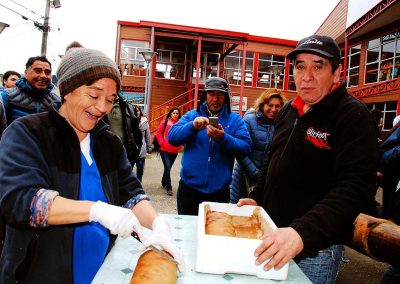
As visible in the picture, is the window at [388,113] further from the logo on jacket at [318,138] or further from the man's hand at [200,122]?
the logo on jacket at [318,138]

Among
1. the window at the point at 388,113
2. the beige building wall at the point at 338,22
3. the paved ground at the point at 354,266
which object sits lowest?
the paved ground at the point at 354,266

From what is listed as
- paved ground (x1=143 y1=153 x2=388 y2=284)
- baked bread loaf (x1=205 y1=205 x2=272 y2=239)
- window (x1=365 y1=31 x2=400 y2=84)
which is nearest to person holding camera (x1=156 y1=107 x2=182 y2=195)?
paved ground (x1=143 y1=153 x2=388 y2=284)

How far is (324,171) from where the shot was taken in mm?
1944

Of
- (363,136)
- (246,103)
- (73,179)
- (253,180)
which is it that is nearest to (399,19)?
(246,103)

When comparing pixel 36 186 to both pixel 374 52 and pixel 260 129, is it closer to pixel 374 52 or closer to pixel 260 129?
pixel 260 129

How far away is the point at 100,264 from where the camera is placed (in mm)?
1682

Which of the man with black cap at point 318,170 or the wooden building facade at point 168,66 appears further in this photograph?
the wooden building facade at point 168,66

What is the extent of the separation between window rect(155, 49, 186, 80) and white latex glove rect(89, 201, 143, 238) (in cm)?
2130

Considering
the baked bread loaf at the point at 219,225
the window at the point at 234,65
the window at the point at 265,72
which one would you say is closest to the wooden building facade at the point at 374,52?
the window at the point at 265,72

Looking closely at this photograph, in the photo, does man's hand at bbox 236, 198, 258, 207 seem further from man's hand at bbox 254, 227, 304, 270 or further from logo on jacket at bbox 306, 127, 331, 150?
man's hand at bbox 254, 227, 304, 270

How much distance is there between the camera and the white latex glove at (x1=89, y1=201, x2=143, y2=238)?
4.85ft

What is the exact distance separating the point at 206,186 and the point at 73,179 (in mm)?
2145

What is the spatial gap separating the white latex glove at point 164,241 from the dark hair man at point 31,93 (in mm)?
3147

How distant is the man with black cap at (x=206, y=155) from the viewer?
3619 millimetres
